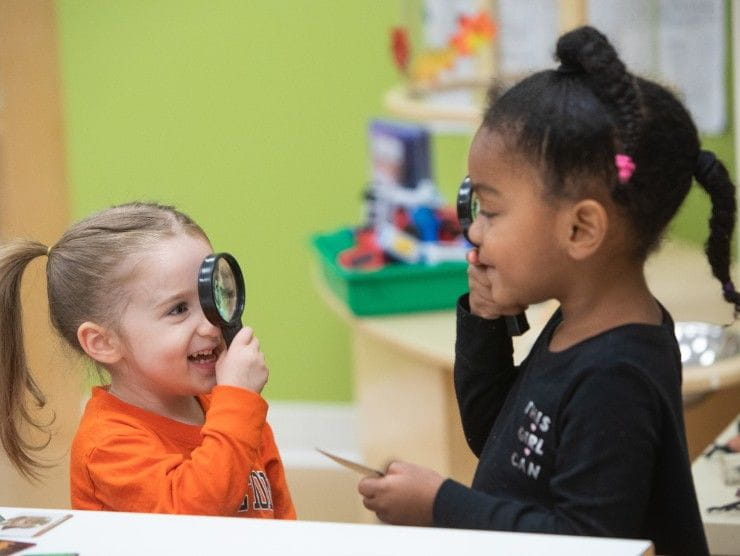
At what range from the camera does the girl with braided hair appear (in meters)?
1.00

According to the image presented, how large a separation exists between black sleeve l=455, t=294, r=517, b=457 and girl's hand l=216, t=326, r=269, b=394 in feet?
0.63

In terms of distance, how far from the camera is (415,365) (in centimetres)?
257

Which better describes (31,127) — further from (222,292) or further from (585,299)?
(585,299)

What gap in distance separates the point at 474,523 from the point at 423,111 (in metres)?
1.67

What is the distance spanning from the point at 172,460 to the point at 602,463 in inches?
16.9

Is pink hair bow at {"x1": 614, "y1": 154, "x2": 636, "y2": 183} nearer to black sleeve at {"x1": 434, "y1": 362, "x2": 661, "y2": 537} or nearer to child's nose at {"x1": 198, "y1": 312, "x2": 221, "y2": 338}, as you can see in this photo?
black sleeve at {"x1": 434, "y1": 362, "x2": 661, "y2": 537}

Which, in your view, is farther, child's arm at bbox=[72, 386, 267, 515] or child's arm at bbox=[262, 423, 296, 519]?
child's arm at bbox=[262, 423, 296, 519]

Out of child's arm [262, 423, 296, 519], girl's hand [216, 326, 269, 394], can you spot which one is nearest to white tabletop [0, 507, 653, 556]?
girl's hand [216, 326, 269, 394]

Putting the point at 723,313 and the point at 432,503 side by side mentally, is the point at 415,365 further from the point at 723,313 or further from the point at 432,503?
the point at 432,503

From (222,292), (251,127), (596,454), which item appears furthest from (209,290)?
(251,127)

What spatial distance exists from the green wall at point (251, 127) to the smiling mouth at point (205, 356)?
7.23 ft

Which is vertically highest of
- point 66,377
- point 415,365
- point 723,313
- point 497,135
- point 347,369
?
point 497,135

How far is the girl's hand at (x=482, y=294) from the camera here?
1.14m

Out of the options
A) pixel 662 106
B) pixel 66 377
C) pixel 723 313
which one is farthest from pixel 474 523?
pixel 723 313
